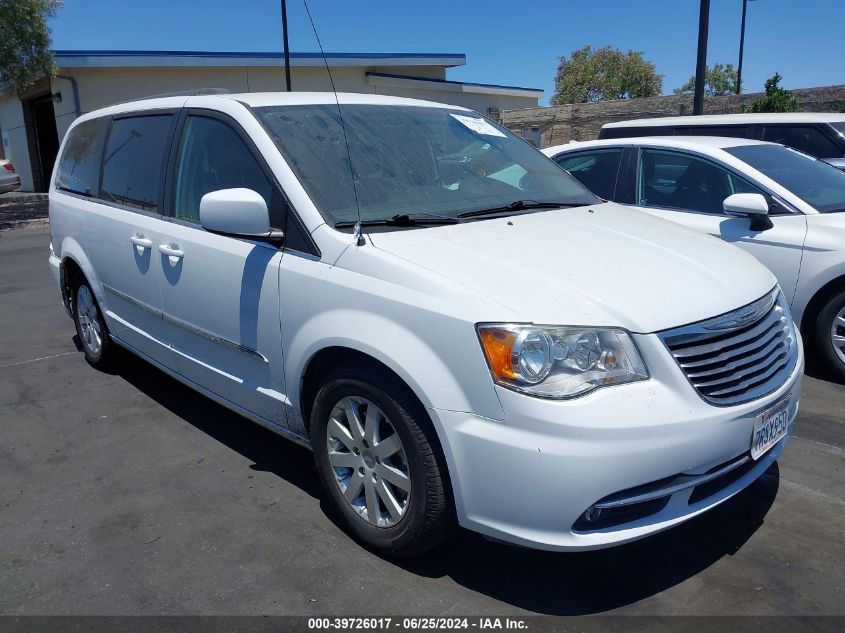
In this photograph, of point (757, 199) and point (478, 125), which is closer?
point (478, 125)

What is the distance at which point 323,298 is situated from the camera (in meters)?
3.00

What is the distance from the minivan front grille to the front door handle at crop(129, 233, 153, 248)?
2869 millimetres

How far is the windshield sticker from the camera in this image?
4.23 meters

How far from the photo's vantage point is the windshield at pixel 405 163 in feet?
10.9

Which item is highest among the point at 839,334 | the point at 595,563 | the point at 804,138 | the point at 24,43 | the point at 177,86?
the point at 24,43

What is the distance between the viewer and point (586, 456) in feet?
7.89

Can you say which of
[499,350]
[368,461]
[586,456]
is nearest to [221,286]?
[368,461]

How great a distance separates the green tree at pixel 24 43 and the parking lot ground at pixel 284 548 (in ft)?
57.8

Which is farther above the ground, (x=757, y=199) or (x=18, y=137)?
(x=18, y=137)

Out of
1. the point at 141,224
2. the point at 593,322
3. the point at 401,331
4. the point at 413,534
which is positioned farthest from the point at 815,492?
the point at 141,224

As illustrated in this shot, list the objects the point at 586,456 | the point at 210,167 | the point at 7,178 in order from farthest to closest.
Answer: the point at 7,178 → the point at 210,167 → the point at 586,456

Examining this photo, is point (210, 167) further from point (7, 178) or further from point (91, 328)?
point (7, 178)

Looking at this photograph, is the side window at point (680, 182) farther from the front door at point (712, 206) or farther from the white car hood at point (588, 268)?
the white car hood at point (588, 268)

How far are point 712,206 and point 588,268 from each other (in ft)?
10.7
